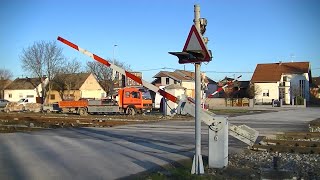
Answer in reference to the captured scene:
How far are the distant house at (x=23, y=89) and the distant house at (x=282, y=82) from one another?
1855 inches

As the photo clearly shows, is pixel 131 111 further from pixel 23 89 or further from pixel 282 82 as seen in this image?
pixel 23 89

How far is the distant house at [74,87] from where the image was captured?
3140 inches

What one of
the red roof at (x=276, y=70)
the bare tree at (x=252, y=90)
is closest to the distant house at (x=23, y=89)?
the bare tree at (x=252, y=90)

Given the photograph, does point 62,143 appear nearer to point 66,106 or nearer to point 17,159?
point 17,159

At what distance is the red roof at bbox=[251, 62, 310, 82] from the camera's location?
7769cm

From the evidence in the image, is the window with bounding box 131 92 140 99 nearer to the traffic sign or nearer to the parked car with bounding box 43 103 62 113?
the parked car with bounding box 43 103 62 113

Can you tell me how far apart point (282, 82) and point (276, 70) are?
365 cm

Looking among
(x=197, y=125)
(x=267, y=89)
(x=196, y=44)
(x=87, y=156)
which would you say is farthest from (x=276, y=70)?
(x=196, y=44)

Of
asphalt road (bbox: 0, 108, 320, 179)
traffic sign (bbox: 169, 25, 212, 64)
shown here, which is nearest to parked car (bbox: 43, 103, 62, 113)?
asphalt road (bbox: 0, 108, 320, 179)

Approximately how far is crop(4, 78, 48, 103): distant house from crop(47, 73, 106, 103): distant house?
673 centimetres

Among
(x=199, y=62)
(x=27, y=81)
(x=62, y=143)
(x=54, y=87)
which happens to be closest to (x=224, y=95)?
(x=54, y=87)

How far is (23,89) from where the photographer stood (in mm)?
92875

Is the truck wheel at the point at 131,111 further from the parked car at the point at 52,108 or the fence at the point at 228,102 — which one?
the fence at the point at 228,102

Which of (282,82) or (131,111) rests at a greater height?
(282,82)
